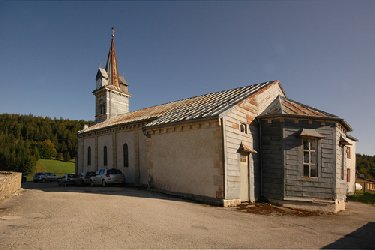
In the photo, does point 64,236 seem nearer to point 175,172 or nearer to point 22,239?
point 22,239

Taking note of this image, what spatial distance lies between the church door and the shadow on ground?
519 centimetres

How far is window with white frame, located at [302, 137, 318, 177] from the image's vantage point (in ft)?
43.6

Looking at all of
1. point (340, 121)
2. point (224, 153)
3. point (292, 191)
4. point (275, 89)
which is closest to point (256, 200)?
point (292, 191)

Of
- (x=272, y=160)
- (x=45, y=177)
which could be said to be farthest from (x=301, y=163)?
(x=45, y=177)

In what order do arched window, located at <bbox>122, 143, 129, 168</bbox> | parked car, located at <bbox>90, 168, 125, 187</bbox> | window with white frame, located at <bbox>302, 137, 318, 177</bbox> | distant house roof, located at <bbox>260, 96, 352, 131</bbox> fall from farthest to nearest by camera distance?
1. arched window, located at <bbox>122, 143, 129, 168</bbox>
2. parked car, located at <bbox>90, 168, 125, 187</bbox>
3. distant house roof, located at <bbox>260, 96, 352, 131</bbox>
4. window with white frame, located at <bbox>302, 137, 318, 177</bbox>

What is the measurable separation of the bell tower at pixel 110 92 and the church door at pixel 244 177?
22.8 meters

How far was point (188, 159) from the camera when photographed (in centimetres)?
1423

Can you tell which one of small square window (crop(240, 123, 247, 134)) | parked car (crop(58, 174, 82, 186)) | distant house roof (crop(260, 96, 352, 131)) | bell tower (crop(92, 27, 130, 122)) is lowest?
parked car (crop(58, 174, 82, 186))

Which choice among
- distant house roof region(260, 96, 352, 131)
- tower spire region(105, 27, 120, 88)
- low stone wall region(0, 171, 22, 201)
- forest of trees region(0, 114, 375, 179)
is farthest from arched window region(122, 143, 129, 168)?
forest of trees region(0, 114, 375, 179)

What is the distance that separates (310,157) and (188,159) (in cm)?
615

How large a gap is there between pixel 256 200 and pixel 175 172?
181 inches

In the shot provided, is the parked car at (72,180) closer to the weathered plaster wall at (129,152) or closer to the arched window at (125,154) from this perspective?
the weathered plaster wall at (129,152)

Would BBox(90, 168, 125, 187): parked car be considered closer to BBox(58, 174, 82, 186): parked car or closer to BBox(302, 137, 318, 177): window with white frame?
BBox(58, 174, 82, 186): parked car

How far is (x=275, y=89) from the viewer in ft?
55.7
